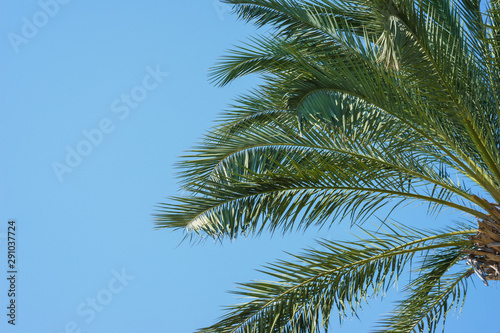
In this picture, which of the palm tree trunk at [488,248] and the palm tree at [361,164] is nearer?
the palm tree at [361,164]

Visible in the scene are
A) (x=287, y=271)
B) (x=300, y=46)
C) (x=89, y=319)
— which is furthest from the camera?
(x=89, y=319)

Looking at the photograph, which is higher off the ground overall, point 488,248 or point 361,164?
point 361,164

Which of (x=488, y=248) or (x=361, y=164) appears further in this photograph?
(x=488, y=248)

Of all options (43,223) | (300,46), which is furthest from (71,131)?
(300,46)

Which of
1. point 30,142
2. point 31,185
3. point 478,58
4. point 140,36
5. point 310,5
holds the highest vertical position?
point 140,36

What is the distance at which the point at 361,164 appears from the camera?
5531 millimetres

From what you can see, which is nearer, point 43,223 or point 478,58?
point 478,58

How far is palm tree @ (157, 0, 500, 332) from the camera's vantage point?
559cm

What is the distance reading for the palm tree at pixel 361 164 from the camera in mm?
5590

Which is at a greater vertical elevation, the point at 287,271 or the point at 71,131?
the point at 71,131

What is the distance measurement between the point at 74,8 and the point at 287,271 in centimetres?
1878

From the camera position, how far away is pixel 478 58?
20.6 feet

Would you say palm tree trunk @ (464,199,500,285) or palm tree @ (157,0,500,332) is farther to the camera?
palm tree trunk @ (464,199,500,285)

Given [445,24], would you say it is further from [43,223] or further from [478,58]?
[43,223]
